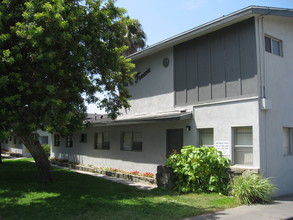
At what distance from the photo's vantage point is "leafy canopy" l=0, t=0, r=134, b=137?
25.7 ft

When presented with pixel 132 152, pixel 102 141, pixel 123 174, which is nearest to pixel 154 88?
pixel 132 152

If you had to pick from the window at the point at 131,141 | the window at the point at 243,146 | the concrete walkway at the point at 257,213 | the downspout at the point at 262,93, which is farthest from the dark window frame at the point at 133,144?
the concrete walkway at the point at 257,213

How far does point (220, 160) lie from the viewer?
9.78 m

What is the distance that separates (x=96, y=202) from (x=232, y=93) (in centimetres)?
606

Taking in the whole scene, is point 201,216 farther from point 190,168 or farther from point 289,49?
point 289,49

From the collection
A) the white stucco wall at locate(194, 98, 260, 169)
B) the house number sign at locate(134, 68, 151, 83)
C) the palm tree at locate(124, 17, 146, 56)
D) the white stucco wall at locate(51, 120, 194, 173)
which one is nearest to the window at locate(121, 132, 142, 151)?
the white stucco wall at locate(51, 120, 194, 173)

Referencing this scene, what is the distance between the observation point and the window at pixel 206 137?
11469mm

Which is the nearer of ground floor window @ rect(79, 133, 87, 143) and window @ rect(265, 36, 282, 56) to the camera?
window @ rect(265, 36, 282, 56)

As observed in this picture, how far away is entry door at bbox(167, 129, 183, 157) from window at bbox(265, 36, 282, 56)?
4.69 meters

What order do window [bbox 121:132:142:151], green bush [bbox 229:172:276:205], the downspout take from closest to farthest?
green bush [bbox 229:172:276:205] < the downspout < window [bbox 121:132:142:151]

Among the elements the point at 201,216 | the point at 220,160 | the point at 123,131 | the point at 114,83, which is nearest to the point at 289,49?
the point at 220,160

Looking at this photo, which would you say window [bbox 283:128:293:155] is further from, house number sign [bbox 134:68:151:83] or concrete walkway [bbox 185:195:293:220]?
house number sign [bbox 134:68:151:83]

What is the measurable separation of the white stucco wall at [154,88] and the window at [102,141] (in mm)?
2005

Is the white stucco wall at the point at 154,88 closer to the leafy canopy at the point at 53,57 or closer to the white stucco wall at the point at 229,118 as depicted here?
the white stucco wall at the point at 229,118
